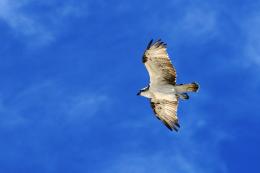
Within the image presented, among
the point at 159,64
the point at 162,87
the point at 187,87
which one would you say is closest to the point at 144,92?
the point at 162,87

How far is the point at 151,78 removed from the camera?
37.0 m

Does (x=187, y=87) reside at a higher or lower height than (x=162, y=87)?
lower

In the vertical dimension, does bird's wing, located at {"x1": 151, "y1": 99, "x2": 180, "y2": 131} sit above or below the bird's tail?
above

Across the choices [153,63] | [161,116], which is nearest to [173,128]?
[161,116]

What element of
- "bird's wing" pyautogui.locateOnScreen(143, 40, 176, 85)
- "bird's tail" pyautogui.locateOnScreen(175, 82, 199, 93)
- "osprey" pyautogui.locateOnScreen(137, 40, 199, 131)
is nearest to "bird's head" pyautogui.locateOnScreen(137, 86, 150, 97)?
"osprey" pyautogui.locateOnScreen(137, 40, 199, 131)

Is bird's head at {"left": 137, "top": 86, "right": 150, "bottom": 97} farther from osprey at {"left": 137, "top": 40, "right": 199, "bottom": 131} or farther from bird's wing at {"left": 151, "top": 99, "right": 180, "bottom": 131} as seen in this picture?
bird's wing at {"left": 151, "top": 99, "right": 180, "bottom": 131}

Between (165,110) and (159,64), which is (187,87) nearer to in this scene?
(159,64)

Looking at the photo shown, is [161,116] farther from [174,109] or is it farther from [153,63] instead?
[153,63]

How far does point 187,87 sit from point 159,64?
64.5 inches

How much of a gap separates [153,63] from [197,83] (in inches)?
86.5

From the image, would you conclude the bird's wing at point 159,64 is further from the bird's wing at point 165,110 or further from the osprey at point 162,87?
the bird's wing at point 165,110

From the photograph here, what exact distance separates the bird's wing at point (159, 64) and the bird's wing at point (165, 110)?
1.74 m

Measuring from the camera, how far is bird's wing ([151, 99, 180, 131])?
1510 inches

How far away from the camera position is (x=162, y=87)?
3716cm
